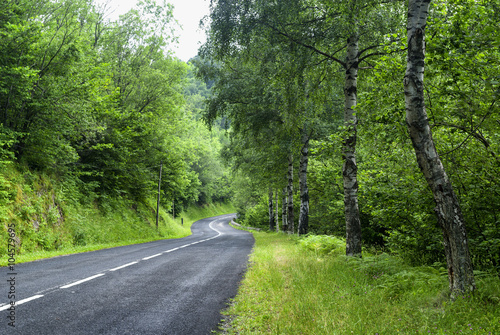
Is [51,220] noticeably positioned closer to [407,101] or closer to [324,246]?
[324,246]

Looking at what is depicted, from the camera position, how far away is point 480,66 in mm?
4742

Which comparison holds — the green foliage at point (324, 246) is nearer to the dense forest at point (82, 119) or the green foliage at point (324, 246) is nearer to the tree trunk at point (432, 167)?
the tree trunk at point (432, 167)

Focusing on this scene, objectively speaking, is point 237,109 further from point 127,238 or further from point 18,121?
point 127,238

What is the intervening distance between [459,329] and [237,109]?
13291mm

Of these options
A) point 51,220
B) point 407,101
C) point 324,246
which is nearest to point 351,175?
point 324,246

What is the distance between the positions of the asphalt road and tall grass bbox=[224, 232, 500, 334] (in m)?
0.61

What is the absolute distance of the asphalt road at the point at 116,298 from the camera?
394 centimetres

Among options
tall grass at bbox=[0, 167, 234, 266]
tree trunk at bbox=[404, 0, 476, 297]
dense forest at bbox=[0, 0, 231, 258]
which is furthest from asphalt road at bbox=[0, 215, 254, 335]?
dense forest at bbox=[0, 0, 231, 258]

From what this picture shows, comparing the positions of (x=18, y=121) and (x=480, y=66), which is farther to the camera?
(x=18, y=121)

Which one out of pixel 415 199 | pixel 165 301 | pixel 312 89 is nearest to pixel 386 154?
pixel 415 199

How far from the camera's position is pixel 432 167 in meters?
4.29

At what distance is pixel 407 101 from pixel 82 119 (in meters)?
14.0

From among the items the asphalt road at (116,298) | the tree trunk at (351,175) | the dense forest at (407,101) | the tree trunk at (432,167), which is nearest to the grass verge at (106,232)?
the asphalt road at (116,298)

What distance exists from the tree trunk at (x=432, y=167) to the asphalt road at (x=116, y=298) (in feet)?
11.2
